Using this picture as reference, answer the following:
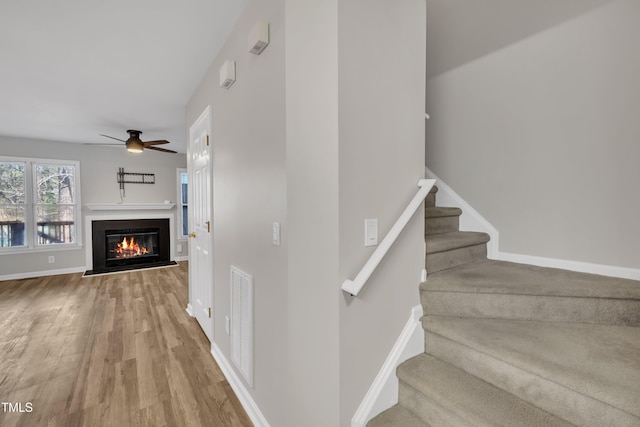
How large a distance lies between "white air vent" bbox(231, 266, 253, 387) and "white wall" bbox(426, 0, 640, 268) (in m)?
1.97

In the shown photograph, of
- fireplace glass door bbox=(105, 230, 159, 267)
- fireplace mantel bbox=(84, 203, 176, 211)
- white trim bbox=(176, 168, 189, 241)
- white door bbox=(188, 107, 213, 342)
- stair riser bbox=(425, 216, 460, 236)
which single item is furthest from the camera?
white trim bbox=(176, 168, 189, 241)

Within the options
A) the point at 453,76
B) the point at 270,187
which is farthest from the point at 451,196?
the point at 270,187

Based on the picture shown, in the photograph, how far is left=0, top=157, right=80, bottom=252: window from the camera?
484 cm

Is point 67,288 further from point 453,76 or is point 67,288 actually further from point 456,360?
point 453,76

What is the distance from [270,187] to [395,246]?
73cm

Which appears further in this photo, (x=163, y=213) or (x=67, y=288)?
(x=163, y=213)

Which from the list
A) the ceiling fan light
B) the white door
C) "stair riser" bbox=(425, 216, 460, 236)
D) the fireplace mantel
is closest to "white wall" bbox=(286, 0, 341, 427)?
"stair riser" bbox=(425, 216, 460, 236)

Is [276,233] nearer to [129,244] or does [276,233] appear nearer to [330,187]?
[330,187]

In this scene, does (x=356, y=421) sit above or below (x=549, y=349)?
below

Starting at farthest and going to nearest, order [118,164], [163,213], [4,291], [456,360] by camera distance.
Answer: [163,213]
[118,164]
[4,291]
[456,360]

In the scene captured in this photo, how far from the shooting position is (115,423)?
5.61 feet

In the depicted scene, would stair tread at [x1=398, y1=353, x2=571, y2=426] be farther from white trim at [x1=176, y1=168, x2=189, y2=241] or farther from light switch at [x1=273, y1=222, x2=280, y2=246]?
white trim at [x1=176, y1=168, x2=189, y2=241]

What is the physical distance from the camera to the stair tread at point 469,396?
3.39 feet

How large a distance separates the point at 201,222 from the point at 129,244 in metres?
4.07
